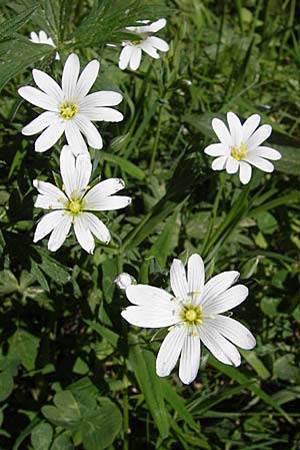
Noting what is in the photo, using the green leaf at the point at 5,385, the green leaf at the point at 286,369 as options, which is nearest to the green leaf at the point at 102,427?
the green leaf at the point at 5,385

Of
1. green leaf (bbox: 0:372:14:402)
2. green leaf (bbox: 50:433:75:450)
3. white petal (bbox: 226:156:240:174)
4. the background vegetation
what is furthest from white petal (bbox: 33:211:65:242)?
green leaf (bbox: 50:433:75:450)

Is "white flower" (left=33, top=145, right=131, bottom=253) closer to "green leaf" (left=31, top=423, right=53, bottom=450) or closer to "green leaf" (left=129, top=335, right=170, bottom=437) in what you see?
"green leaf" (left=129, top=335, right=170, bottom=437)

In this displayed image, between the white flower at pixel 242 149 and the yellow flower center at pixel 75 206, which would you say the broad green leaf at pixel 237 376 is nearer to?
the white flower at pixel 242 149

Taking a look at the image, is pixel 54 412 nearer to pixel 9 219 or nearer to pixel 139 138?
pixel 9 219

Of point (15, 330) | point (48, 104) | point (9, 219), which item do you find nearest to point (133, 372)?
point (15, 330)

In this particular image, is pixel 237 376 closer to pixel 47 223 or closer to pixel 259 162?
pixel 259 162

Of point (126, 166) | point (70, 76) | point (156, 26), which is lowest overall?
point (70, 76)

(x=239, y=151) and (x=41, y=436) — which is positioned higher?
(x=239, y=151)

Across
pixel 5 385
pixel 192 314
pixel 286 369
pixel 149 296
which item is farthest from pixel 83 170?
pixel 286 369
